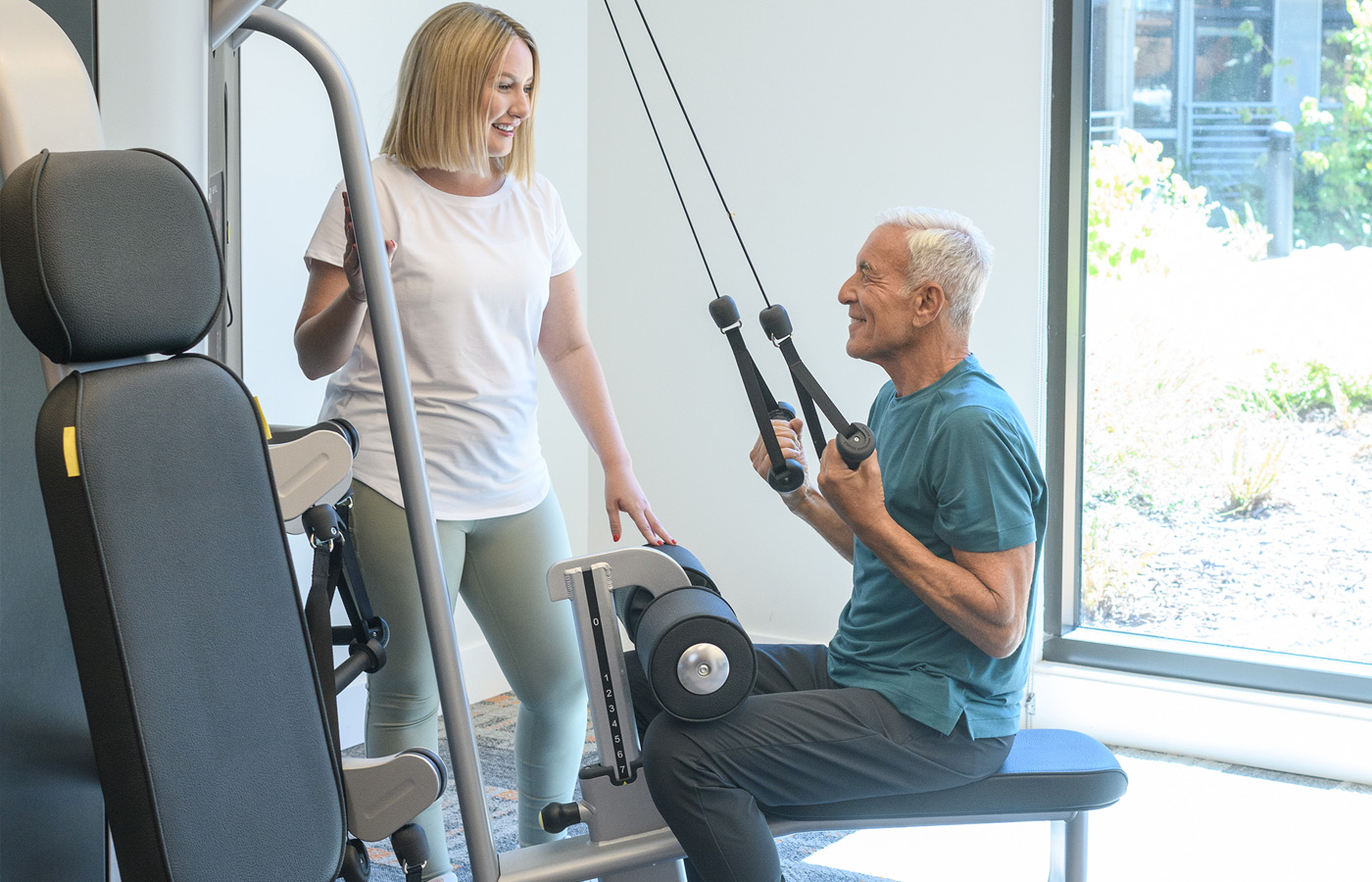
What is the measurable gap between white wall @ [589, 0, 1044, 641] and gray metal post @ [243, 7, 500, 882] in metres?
2.25

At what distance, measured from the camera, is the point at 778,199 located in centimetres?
368

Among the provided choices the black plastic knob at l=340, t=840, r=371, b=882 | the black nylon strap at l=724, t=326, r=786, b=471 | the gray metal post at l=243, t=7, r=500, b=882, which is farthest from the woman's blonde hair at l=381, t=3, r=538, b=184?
the black plastic knob at l=340, t=840, r=371, b=882

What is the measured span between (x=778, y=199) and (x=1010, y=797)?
2.38 meters

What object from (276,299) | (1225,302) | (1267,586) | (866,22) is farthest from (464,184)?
(1267,586)

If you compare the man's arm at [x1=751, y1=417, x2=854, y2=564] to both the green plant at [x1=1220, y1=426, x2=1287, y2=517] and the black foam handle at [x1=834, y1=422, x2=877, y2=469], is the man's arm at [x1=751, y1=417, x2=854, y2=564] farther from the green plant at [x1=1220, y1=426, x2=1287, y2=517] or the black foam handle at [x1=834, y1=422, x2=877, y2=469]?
the green plant at [x1=1220, y1=426, x2=1287, y2=517]

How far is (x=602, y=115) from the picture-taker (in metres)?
3.99

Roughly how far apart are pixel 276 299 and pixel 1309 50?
2640 millimetres

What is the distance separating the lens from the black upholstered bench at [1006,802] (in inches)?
63.9

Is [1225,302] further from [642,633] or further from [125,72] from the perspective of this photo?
[125,72]

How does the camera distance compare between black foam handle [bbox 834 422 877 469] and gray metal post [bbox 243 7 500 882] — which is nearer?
Result: gray metal post [bbox 243 7 500 882]

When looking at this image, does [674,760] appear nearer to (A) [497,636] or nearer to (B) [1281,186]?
(A) [497,636]

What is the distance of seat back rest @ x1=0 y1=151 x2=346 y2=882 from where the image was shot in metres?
0.97

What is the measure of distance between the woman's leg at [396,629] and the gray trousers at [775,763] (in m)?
0.38

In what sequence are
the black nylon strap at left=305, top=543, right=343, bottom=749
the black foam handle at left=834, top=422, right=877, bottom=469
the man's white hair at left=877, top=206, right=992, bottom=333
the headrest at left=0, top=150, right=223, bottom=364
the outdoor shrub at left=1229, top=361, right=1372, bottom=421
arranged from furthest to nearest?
1. the outdoor shrub at left=1229, top=361, right=1372, bottom=421
2. the man's white hair at left=877, top=206, right=992, bottom=333
3. the black foam handle at left=834, top=422, right=877, bottom=469
4. the black nylon strap at left=305, top=543, right=343, bottom=749
5. the headrest at left=0, top=150, right=223, bottom=364
